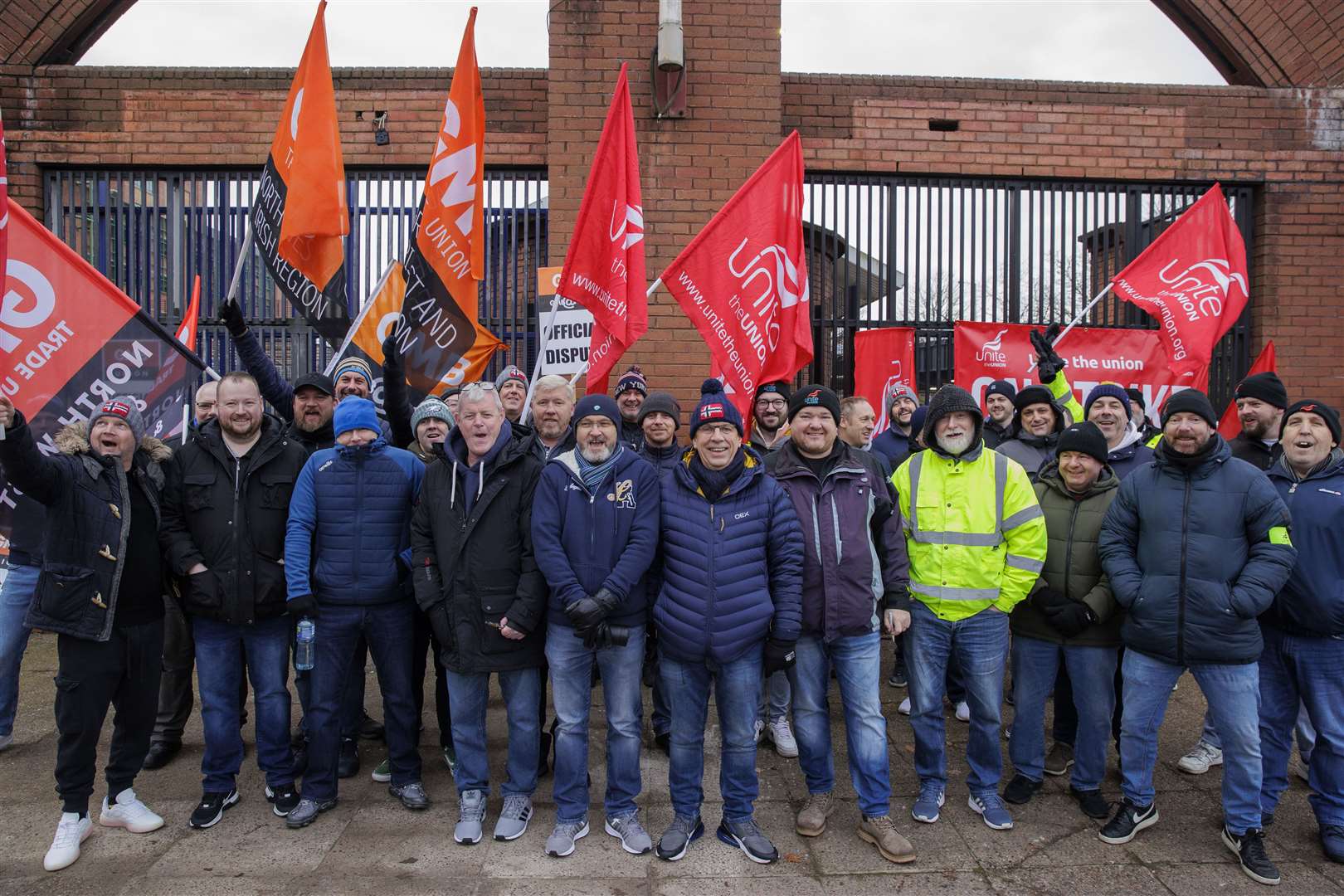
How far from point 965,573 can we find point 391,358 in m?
3.16

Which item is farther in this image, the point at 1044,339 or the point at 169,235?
the point at 169,235

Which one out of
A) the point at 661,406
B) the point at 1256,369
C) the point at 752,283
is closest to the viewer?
the point at 661,406

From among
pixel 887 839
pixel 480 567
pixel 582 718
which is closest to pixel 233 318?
pixel 480 567

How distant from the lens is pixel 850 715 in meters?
3.83

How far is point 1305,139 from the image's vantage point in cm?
805

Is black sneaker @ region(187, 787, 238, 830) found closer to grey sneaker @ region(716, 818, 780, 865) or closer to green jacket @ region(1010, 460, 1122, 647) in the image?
grey sneaker @ region(716, 818, 780, 865)

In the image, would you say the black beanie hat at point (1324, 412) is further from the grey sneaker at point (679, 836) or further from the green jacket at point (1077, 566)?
the grey sneaker at point (679, 836)

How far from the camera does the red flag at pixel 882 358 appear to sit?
7.73 meters

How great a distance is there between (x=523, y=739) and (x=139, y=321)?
9.52ft

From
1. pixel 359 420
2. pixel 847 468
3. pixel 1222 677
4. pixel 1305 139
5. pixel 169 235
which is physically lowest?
pixel 1222 677

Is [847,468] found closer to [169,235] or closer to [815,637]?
[815,637]

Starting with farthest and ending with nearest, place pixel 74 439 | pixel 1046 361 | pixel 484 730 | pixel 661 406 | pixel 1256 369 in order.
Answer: pixel 1256 369 → pixel 1046 361 → pixel 661 406 → pixel 484 730 → pixel 74 439

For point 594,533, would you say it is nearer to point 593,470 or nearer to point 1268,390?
point 593,470

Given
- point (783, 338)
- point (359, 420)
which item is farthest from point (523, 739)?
point (783, 338)
